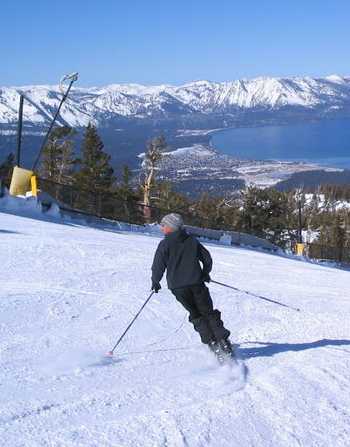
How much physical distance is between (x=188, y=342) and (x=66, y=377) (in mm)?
1937

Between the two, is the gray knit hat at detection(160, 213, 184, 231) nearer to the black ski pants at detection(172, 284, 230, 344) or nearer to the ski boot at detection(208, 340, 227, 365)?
the black ski pants at detection(172, 284, 230, 344)

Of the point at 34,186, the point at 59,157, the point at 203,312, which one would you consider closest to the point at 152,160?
the point at 59,157

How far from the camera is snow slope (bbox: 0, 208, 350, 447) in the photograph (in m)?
4.43

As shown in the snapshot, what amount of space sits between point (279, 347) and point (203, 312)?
1.48 meters

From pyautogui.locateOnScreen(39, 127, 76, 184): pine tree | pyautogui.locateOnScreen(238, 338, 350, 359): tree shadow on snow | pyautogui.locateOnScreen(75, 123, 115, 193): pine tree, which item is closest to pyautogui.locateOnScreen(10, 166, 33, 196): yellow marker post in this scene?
pyautogui.locateOnScreen(238, 338, 350, 359): tree shadow on snow

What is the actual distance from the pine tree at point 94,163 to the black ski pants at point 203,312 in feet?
147

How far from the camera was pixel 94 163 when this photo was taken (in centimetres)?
5222

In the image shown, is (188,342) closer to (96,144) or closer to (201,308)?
(201,308)

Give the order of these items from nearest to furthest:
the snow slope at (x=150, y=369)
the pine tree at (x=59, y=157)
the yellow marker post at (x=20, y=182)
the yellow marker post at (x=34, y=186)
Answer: the snow slope at (x=150, y=369) < the yellow marker post at (x=34, y=186) < the yellow marker post at (x=20, y=182) < the pine tree at (x=59, y=157)

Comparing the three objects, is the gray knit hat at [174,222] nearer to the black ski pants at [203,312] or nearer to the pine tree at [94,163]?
the black ski pants at [203,312]

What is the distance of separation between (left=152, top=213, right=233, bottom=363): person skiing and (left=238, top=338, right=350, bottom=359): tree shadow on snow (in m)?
0.60

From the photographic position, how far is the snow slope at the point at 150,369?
443cm

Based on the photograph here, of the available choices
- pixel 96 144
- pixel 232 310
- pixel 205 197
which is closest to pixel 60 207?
pixel 232 310

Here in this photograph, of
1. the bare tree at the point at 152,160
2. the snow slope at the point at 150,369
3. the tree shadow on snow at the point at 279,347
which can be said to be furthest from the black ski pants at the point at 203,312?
the bare tree at the point at 152,160
